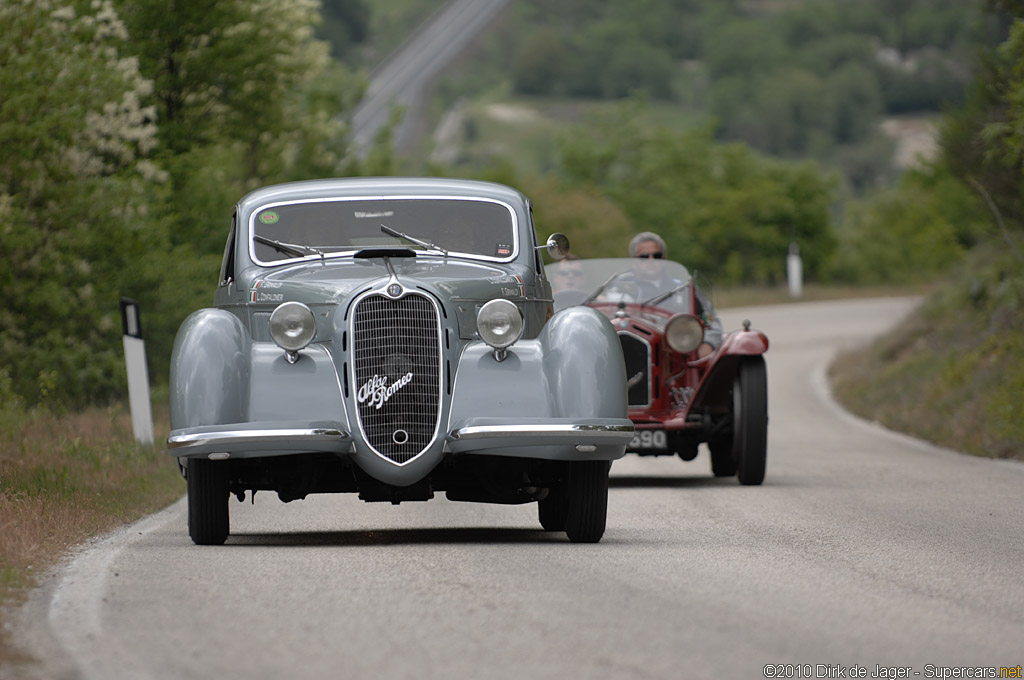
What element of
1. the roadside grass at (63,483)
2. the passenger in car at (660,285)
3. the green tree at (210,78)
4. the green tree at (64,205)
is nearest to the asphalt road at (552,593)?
the roadside grass at (63,483)

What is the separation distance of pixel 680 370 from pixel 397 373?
5.53 m

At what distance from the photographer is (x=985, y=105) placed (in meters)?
23.6

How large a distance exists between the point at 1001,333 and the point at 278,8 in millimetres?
10369

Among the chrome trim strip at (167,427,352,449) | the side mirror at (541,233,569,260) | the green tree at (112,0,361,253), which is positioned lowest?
the chrome trim strip at (167,427,352,449)

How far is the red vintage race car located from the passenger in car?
12 mm

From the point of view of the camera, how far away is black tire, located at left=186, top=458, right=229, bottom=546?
28.8 feet

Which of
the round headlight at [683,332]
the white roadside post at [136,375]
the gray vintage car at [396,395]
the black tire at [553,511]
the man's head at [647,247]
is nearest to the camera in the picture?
the gray vintage car at [396,395]

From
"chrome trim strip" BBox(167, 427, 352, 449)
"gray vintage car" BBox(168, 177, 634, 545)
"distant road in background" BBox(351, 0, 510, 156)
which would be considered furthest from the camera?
"distant road in background" BBox(351, 0, 510, 156)

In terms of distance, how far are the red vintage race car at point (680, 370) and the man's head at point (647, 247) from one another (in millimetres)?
347

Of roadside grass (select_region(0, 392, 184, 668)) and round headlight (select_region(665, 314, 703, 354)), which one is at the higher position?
round headlight (select_region(665, 314, 703, 354))

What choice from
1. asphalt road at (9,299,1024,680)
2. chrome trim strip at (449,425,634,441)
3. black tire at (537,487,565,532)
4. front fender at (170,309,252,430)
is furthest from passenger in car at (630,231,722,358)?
front fender at (170,309,252,430)

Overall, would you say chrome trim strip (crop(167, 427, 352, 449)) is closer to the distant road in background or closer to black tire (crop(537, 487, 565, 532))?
black tire (crop(537, 487, 565, 532))

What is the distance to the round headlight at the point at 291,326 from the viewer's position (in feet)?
29.0

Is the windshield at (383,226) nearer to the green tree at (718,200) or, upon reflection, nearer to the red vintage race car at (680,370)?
the red vintage race car at (680,370)
